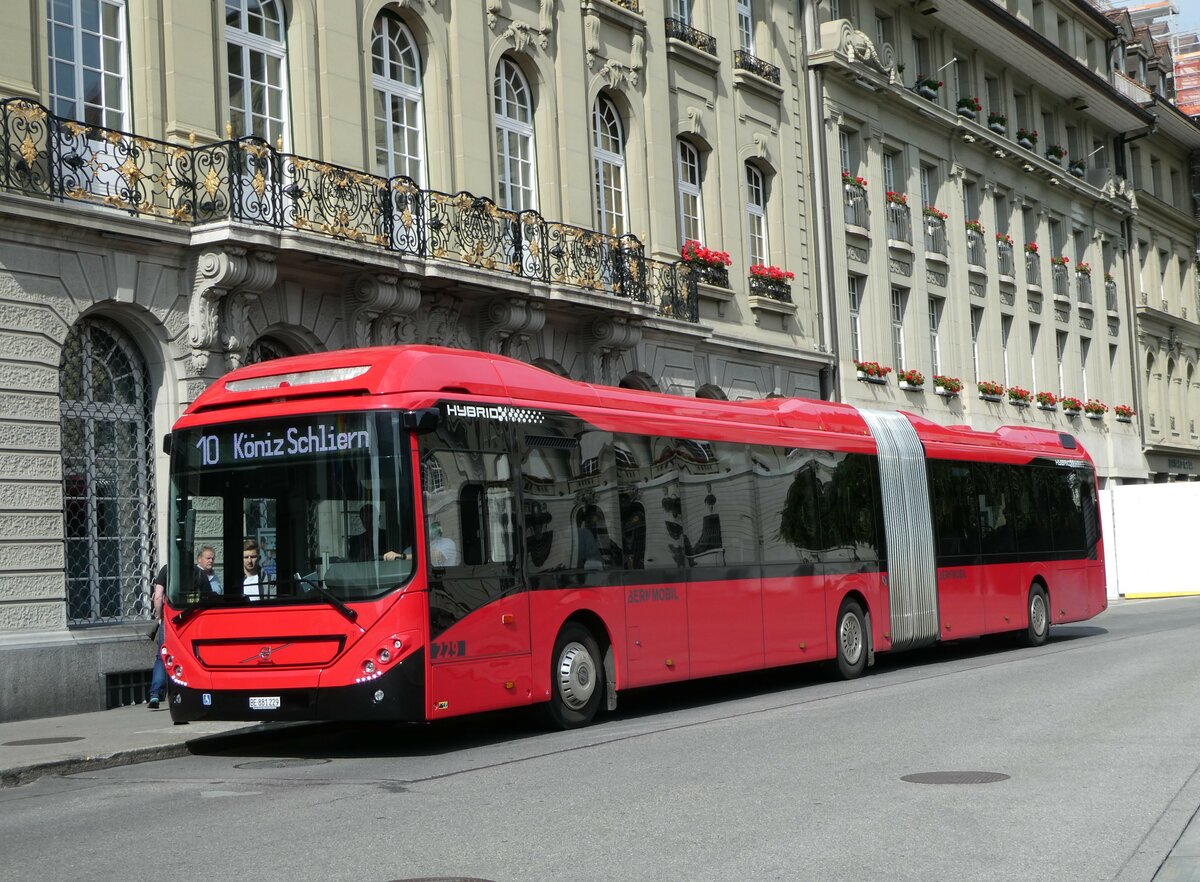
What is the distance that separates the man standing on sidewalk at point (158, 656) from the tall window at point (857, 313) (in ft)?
65.9

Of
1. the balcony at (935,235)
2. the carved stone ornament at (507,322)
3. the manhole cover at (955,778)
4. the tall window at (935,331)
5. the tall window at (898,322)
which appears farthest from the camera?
the tall window at (935,331)

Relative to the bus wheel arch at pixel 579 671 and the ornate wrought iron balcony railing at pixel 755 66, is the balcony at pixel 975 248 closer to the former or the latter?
the ornate wrought iron balcony railing at pixel 755 66

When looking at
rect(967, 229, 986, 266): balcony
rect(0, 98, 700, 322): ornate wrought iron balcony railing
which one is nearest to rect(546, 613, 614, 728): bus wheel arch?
rect(0, 98, 700, 322): ornate wrought iron balcony railing

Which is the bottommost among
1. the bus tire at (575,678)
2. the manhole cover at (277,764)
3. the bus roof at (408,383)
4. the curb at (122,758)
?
the manhole cover at (277,764)

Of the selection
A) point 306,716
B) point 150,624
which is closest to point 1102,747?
point 306,716

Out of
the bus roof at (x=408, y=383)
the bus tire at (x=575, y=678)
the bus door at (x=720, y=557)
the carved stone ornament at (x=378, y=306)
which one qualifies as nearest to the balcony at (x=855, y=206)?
the carved stone ornament at (x=378, y=306)

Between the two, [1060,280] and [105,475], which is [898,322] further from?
[105,475]

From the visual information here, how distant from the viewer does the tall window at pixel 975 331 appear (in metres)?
40.3

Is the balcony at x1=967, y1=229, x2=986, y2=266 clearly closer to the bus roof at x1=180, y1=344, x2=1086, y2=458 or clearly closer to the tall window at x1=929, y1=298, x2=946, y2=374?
the tall window at x1=929, y1=298, x2=946, y2=374

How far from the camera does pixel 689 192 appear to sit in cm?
2903

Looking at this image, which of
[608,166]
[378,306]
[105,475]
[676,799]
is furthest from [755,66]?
[676,799]

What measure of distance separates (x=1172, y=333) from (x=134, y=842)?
50355 mm

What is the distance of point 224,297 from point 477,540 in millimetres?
6872

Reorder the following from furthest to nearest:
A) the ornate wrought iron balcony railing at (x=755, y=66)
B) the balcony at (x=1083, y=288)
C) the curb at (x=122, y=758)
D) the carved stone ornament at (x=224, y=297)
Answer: the balcony at (x=1083, y=288), the ornate wrought iron balcony railing at (x=755, y=66), the carved stone ornament at (x=224, y=297), the curb at (x=122, y=758)
